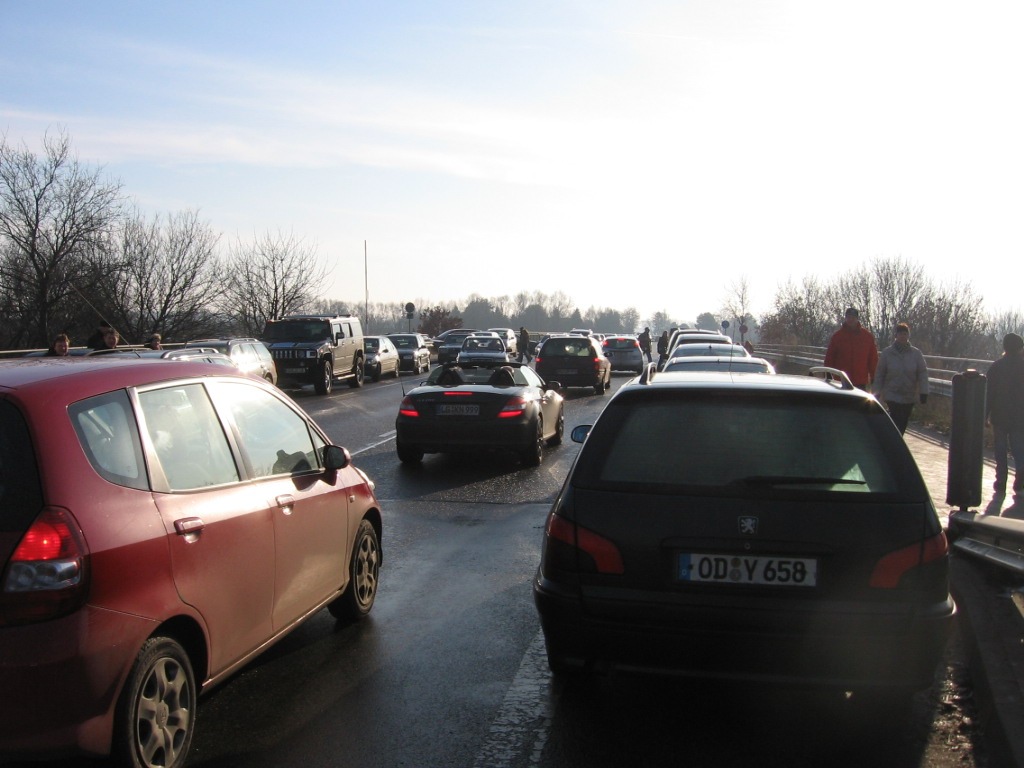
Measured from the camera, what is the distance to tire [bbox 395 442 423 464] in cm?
1293

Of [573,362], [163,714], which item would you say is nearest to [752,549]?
[163,714]

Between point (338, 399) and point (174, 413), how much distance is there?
21.6 metres

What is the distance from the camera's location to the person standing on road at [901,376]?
11789 mm

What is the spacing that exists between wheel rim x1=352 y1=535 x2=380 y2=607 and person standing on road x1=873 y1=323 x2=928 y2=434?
311 inches

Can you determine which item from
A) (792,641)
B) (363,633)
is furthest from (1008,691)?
(363,633)

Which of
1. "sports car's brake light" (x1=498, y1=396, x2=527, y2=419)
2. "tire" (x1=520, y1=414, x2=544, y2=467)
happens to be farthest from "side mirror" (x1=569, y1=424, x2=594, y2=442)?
"tire" (x1=520, y1=414, x2=544, y2=467)

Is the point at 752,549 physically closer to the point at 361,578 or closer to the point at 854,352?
the point at 361,578

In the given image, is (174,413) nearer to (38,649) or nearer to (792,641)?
(38,649)

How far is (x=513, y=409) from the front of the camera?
12758 mm

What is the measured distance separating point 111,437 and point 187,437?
19.9 inches

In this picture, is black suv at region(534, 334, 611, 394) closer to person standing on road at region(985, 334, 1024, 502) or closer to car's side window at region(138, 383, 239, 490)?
person standing on road at region(985, 334, 1024, 502)

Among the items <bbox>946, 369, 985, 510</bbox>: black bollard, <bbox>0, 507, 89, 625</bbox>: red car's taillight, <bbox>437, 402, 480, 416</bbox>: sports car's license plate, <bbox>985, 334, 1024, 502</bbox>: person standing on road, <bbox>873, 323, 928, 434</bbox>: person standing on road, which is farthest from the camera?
<bbox>437, 402, 480, 416</bbox>: sports car's license plate

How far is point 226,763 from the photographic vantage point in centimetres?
381

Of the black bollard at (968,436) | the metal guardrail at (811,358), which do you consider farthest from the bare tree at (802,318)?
the black bollard at (968,436)
